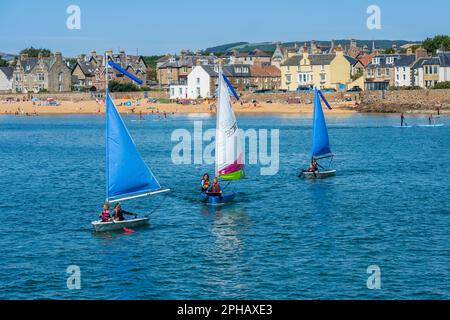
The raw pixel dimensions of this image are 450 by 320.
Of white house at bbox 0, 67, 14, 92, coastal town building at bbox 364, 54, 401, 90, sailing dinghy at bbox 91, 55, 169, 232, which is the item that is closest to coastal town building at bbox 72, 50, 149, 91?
white house at bbox 0, 67, 14, 92

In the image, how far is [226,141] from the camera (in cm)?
4572

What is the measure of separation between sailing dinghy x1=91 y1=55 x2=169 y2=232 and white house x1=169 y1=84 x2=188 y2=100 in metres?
131

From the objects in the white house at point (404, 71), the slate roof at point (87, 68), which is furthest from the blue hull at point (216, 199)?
the slate roof at point (87, 68)

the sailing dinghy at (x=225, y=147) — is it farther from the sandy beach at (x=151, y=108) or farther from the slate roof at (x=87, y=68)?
the slate roof at (x=87, y=68)

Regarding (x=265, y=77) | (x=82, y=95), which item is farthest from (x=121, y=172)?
(x=82, y=95)

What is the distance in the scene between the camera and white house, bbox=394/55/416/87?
490 feet

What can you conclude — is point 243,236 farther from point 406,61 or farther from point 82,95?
point 82,95

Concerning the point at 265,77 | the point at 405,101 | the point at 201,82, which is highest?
the point at 265,77

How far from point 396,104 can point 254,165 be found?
8141 cm

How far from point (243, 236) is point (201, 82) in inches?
5123

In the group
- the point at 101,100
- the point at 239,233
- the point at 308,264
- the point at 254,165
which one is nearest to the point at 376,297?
the point at 308,264

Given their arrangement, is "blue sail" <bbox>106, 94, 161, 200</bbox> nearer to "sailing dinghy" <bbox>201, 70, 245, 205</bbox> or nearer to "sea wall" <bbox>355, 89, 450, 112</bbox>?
"sailing dinghy" <bbox>201, 70, 245, 205</bbox>

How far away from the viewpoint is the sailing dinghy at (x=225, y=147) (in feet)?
147

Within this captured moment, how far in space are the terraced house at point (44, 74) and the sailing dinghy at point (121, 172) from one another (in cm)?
14826
